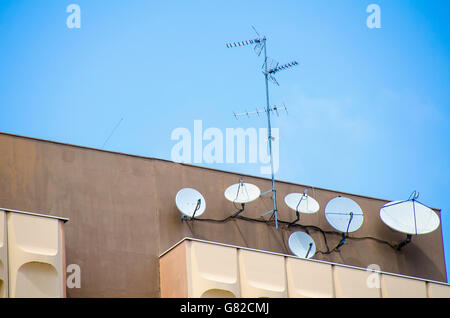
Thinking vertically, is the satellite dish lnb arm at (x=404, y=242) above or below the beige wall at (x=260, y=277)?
above

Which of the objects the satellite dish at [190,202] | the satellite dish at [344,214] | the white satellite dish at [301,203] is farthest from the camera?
the satellite dish at [344,214]

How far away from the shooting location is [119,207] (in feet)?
92.1

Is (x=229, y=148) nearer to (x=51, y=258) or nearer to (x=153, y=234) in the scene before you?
A: (x=153, y=234)

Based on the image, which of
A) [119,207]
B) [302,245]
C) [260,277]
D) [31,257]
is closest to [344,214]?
[302,245]

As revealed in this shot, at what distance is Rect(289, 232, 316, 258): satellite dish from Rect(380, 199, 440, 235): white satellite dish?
10.3 feet

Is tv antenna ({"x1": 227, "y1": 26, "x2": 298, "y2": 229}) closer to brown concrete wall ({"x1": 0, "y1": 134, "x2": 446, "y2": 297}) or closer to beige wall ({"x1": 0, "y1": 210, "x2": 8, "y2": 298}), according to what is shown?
brown concrete wall ({"x1": 0, "y1": 134, "x2": 446, "y2": 297})

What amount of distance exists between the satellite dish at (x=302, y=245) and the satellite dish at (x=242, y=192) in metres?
1.82

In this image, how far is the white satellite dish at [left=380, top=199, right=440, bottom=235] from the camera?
3206 centimetres

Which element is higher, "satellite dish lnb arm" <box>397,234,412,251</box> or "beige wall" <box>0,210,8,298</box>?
"satellite dish lnb arm" <box>397,234,412,251</box>

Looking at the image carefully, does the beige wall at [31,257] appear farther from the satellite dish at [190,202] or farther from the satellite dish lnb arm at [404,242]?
the satellite dish lnb arm at [404,242]

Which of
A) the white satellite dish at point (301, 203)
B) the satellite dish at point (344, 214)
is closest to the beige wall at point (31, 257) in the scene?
the white satellite dish at point (301, 203)

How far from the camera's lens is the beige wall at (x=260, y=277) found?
25469 mm

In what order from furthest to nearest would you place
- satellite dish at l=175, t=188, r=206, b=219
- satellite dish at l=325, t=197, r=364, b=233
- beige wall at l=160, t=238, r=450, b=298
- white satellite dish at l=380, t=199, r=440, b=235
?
white satellite dish at l=380, t=199, r=440, b=235, satellite dish at l=325, t=197, r=364, b=233, satellite dish at l=175, t=188, r=206, b=219, beige wall at l=160, t=238, r=450, b=298

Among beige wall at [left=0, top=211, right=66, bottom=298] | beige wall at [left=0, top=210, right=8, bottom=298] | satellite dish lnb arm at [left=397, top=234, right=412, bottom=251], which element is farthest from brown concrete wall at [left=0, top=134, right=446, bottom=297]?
beige wall at [left=0, top=210, right=8, bottom=298]
